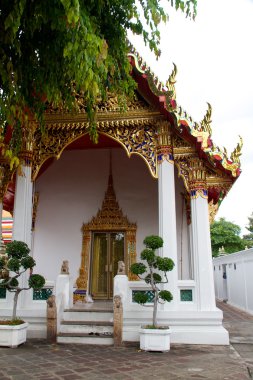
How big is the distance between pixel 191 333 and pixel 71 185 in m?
4.52

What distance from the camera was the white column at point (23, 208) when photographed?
603 centimetres

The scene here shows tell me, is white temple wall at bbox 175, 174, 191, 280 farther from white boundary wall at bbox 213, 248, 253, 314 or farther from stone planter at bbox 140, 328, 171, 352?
stone planter at bbox 140, 328, 171, 352

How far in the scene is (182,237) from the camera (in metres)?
8.17

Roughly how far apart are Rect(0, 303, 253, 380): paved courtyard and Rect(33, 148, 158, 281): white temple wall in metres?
2.82

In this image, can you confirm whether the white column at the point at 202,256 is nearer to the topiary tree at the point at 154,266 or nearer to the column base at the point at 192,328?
the column base at the point at 192,328

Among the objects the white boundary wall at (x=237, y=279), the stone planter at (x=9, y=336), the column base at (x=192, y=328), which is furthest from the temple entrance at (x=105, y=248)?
the white boundary wall at (x=237, y=279)

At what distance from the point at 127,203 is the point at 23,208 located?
2861 millimetres

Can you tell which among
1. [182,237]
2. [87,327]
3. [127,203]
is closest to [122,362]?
[87,327]

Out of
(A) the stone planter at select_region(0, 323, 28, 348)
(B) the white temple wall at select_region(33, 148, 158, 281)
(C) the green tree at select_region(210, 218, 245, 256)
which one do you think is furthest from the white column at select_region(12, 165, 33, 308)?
(C) the green tree at select_region(210, 218, 245, 256)

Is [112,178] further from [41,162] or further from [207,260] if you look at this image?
[207,260]

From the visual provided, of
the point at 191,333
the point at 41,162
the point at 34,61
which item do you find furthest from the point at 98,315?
Result: the point at 34,61

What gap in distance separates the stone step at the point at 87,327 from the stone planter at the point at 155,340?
0.79 meters

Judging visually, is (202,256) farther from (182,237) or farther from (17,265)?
(17,265)

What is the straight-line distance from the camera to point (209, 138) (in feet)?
19.7
